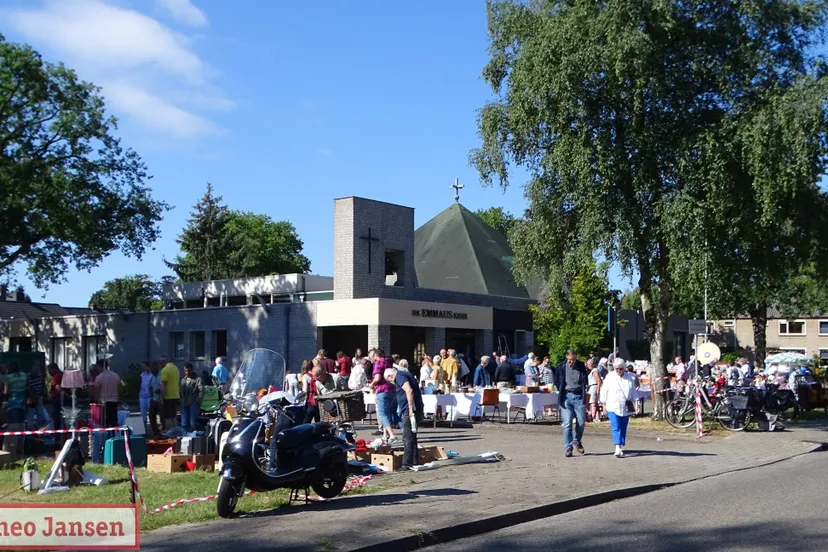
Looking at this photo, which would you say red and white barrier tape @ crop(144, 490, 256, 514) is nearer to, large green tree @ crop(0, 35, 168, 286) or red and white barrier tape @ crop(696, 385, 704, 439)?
red and white barrier tape @ crop(696, 385, 704, 439)

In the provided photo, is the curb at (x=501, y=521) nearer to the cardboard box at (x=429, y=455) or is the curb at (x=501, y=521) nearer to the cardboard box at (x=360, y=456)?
the cardboard box at (x=429, y=455)

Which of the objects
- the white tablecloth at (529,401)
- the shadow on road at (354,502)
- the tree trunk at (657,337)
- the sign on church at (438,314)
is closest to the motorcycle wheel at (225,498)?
the shadow on road at (354,502)

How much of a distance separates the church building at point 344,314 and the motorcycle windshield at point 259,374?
19526 mm

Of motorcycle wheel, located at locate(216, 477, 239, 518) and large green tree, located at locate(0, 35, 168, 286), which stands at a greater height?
large green tree, located at locate(0, 35, 168, 286)

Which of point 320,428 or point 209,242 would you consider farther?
point 209,242

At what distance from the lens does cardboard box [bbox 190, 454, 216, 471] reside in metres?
13.7

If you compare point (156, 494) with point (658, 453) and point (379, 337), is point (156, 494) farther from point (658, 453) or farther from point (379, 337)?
point (379, 337)

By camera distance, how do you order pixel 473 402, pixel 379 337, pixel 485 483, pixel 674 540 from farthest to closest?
pixel 379 337
pixel 473 402
pixel 485 483
pixel 674 540

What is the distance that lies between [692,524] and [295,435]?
4.44 m

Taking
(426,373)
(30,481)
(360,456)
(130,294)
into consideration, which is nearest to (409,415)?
(360,456)

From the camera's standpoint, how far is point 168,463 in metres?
13.6

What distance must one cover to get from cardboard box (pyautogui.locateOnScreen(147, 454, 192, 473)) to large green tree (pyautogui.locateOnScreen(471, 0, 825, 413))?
36.7 ft

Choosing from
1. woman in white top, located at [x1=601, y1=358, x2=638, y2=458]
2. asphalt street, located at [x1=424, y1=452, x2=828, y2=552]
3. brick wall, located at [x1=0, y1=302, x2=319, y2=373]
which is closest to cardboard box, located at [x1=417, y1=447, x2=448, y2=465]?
woman in white top, located at [x1=601, y1=358, x2=638, y2=458]

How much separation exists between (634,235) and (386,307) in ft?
42.4
